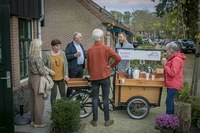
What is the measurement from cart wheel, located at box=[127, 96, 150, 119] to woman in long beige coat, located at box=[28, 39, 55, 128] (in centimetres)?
204

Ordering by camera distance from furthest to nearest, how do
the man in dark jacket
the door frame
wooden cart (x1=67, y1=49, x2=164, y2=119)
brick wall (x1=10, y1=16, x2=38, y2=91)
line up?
brick wall (x1=10, y1=16, x2=38, y2=91), the man in dark jacket, wooden cart (x1=67, y1=49, x2=164, y2=119), the door frame

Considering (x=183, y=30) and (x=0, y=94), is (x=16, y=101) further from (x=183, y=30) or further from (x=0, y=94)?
(x=183, y=30)

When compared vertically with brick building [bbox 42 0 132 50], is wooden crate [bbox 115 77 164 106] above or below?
below

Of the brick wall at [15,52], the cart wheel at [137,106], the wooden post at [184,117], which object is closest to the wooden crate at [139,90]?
the cart wheel at [137,106]

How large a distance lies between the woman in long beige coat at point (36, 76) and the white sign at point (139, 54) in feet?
6.29

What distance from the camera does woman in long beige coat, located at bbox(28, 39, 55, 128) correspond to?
5844 millimetres

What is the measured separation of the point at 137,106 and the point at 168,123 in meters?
1.62

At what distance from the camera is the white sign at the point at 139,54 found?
727cm

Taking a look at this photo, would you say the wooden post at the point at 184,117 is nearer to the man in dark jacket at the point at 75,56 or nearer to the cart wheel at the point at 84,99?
the cart wheel at the point at 84,99

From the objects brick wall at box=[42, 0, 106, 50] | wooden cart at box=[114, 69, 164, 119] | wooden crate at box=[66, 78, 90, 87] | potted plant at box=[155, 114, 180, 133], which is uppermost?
brick wall at box=[42, 0, 106, 50]

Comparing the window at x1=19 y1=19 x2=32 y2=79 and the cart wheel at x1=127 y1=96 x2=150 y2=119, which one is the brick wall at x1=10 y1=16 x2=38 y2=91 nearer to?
the window at x1=19 y1=19 x2=32 y2=79

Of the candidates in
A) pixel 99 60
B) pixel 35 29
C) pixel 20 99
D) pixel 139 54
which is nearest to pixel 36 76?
pixel 99 60

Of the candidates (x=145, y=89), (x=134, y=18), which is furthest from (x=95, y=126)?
(x=134, y=18)

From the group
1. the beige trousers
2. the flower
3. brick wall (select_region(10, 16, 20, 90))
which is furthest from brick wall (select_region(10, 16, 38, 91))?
the flower
